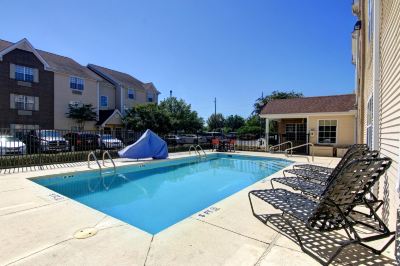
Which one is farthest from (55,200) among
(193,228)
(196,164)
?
(196,164)

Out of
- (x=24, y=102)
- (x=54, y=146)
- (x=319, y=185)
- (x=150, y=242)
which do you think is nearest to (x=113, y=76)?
(x=24, y=102)

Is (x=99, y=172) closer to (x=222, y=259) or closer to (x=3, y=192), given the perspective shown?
(x=3, y=192)

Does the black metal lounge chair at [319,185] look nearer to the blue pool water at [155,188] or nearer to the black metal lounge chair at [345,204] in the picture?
the black metal lounge chair at [345,204]

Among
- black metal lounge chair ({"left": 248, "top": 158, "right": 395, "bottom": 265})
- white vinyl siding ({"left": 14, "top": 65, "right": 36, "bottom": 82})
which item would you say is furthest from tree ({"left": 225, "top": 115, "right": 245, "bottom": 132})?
black metal lounge chair ({"left": 248, "top": 158, "right": 395, "bottom": 265})

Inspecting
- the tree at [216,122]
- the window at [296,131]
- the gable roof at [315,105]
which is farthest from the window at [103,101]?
the tree at [216,122]

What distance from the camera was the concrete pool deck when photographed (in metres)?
2.66

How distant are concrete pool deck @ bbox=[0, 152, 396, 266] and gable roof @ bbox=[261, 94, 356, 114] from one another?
1393 centimetres

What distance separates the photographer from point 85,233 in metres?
3.38

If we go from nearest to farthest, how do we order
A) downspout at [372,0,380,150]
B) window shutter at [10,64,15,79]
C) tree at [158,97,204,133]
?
Result: 1. downspout at [372,0,380,150]
2. window shutter at [10,64,15,79]
3. tree at [158,97,204,133]

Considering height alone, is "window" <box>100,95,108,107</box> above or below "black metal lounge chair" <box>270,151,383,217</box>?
above

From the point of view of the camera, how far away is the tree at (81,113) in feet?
83.7

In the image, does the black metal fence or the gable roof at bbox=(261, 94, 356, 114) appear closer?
the black metal fence

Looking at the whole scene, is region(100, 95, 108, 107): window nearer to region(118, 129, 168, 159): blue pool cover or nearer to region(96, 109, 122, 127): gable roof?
region(96, 109, 122, 127): gable roof

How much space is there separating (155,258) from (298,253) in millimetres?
1622
